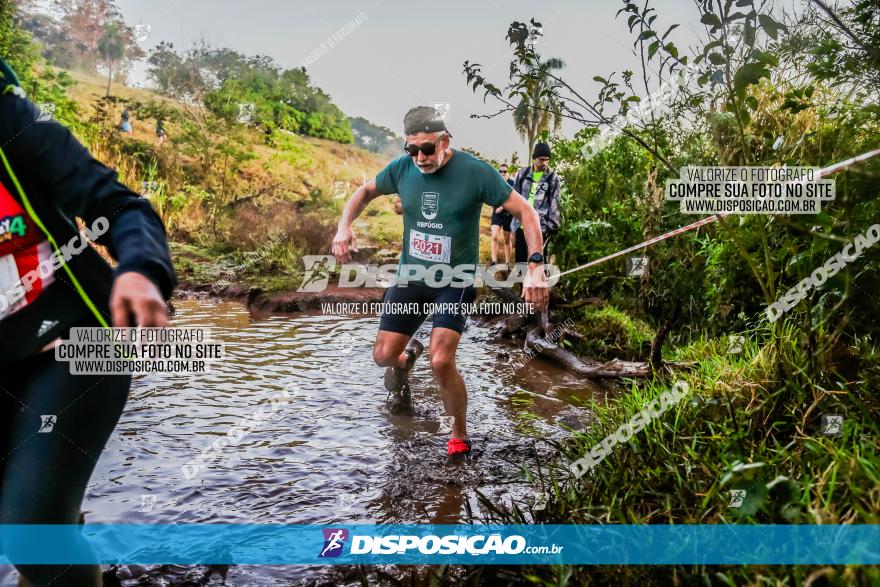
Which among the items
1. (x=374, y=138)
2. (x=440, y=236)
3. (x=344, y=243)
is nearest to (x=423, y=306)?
(x=440, y=236)

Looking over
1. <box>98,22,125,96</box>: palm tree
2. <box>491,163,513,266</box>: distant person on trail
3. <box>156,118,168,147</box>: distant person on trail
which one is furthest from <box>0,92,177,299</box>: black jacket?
<box>98,22,125,96</box>: palm tree

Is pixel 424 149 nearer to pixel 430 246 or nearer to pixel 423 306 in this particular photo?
pixel 430 246

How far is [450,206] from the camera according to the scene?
4199mm

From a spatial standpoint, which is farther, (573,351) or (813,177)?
(573,351)

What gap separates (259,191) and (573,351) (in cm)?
1195

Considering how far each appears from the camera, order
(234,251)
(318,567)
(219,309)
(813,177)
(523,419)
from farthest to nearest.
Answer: (234,251) → (219,309) → (523,419) → (813,177) → (318,567)

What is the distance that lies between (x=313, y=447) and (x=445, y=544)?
5.60 ft

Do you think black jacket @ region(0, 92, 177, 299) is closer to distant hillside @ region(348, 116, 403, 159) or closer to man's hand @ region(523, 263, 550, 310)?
man's hand @ region(523, 263, 550, 310)

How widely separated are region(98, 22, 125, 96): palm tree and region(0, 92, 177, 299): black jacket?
28.4 m

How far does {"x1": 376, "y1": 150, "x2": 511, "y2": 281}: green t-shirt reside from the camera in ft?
13.7

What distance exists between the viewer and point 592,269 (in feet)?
27.5

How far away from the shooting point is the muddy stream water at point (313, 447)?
10.9ft

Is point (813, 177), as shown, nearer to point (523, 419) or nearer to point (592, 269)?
point (523, 419)

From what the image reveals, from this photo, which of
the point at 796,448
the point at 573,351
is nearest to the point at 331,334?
the point at 573,351
